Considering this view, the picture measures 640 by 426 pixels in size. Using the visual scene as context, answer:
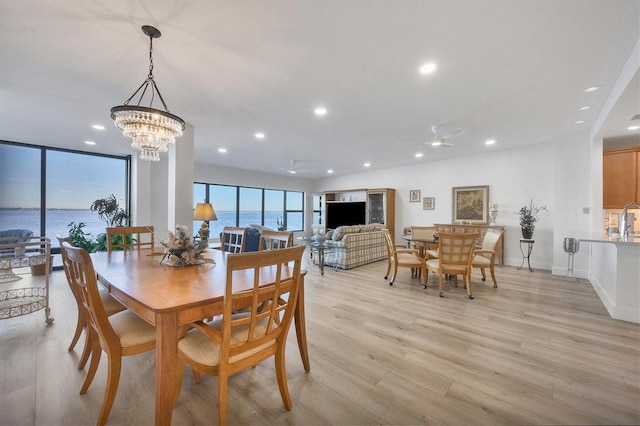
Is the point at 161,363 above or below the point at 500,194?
below

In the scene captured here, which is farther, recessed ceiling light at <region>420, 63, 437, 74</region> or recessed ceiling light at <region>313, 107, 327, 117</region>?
recessed ceiling light at <region>313, 107, 327, 117</region>

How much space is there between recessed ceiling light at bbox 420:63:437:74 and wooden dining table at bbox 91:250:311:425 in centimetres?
232

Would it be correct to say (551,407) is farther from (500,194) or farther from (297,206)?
(297,206)

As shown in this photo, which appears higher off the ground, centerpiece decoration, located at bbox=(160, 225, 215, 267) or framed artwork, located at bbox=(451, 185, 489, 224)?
framed artwork, located at bbox=(451, 185, 489, 224)

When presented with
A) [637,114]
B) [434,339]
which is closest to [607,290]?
[637,114]

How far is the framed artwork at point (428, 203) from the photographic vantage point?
23.6 ft

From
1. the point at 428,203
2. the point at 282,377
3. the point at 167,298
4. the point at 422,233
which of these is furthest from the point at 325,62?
the point at 428,203

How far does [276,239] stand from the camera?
2.62 meters

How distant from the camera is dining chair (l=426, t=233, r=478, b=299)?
3.64m

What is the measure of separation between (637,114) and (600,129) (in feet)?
2.44

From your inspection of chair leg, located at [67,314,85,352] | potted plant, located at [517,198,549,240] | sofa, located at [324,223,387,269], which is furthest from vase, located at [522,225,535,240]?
chair leg, located at [67,314,85,352]

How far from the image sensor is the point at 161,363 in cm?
127

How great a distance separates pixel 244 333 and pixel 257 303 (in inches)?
14.1

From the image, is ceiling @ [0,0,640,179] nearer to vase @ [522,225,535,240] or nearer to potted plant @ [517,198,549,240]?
potted plant @ [517,198,549,240]
